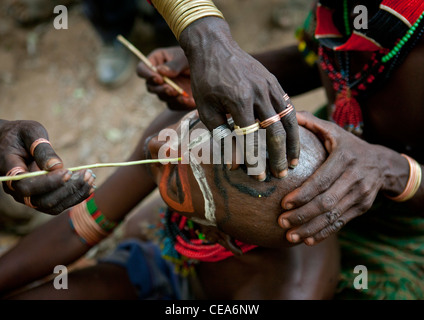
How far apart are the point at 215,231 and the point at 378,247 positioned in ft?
3.35

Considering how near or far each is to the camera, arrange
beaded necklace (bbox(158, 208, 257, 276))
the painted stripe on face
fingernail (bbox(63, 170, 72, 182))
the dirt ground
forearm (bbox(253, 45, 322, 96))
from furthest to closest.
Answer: the dirt ground → forearm (bbox(253, 45, 322, 96)) → beaded necklace (bbox(158, 208, 257, 276)) → the painted stripe on face → fingernail (bbox(63, 170, 72, 182))

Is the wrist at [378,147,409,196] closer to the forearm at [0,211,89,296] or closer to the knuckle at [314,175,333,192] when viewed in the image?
the knuckle at [314,175,333,192]

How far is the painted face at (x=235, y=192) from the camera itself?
56.6 inches

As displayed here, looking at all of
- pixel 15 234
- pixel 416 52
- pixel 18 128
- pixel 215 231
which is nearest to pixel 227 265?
pixel 215 231

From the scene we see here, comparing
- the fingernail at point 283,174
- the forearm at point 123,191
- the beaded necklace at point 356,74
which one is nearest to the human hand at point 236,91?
the fingernail at point 283,174

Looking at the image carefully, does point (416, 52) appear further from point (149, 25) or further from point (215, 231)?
point (149, 25)

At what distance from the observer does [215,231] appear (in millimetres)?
1716

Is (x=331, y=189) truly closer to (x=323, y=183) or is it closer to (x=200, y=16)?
(x=323, y=183)

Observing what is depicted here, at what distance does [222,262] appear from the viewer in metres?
2.07

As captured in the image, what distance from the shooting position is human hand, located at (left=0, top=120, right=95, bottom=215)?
1.28m

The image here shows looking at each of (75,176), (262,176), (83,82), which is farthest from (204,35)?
(83,82)

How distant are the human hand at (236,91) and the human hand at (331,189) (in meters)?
0.11

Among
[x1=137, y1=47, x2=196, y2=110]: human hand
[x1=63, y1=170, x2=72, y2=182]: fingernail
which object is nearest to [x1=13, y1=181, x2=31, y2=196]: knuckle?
[x1=63, y1=170, x2=72, y2=182]: fingernail

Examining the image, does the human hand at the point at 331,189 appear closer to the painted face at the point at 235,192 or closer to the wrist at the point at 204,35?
the painted face at the point at 235,192
